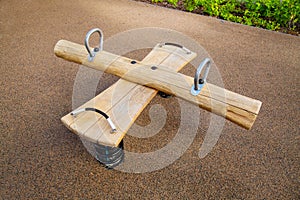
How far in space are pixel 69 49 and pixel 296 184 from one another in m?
2.12

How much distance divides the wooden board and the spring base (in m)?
0.27

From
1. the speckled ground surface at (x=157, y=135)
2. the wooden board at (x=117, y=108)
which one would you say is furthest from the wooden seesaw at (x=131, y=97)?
the speckled ground surface at (x=157, y=135)

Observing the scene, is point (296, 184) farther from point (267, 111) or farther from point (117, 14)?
point (117, 14)

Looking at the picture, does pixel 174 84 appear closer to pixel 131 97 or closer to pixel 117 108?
pixel 131 97

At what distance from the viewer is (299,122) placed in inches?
90.7

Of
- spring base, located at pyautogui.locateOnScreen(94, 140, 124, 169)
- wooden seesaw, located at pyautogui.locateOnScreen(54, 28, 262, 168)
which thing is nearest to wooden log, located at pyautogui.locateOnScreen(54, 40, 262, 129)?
wooden seesaw, located at pyautogui.locateOnScreen(54, 28, 262, 168)

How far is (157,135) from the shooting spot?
2145 mm

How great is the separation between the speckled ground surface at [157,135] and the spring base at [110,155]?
0.20 feet

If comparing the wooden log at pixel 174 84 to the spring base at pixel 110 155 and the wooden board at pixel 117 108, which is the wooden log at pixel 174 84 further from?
the spring base at pixel 110 155

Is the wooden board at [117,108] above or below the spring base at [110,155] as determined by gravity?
above

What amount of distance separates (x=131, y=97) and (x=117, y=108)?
150mm

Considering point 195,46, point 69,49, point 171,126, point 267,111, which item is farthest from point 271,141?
point 69,49

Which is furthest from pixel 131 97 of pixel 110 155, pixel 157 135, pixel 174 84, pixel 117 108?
pixel 157 135

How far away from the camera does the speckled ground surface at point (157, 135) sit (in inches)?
69.9
